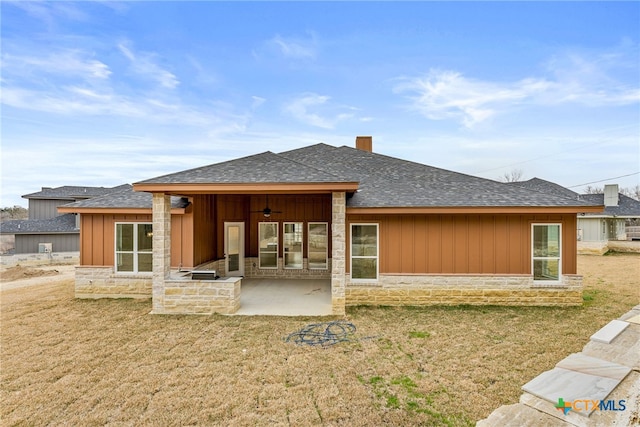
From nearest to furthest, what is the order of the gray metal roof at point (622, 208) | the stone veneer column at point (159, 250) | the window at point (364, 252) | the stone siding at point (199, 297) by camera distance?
the stone siding at point (199, 297) < the stone veneer column at point (159, 250) < the window at point (364, 252) < the gray metal roof at point (622, 208)

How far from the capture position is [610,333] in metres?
2.86

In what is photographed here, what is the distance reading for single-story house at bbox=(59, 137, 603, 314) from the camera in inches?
281

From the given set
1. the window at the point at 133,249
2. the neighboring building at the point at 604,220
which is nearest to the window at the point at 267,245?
the window at the point at 133,249

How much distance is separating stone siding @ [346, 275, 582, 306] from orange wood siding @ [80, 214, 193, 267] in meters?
4.99

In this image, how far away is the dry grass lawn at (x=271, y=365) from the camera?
3.52 metres

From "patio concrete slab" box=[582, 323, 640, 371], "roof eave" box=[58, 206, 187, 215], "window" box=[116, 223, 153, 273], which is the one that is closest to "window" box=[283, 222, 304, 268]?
"roof eave" box=[58, 206, 187, 215]

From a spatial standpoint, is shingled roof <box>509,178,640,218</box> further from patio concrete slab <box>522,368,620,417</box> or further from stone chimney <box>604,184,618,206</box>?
patio concrete slab <box>522,368,620,417</box>

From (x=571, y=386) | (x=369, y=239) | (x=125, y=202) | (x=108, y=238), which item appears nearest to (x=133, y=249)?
(x=108, y=238)

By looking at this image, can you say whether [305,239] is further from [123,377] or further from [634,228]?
[634,228]

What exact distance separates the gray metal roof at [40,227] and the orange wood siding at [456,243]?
2139cm

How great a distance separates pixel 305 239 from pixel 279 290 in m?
2.50

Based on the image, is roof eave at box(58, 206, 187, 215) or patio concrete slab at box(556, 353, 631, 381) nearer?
patio concrete slab at box(556, 353, 631, 381)

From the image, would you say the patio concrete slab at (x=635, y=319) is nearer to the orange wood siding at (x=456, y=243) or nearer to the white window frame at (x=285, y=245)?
the orange wood siding at (x=456, y=243)

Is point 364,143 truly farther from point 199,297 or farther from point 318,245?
point 199,297
